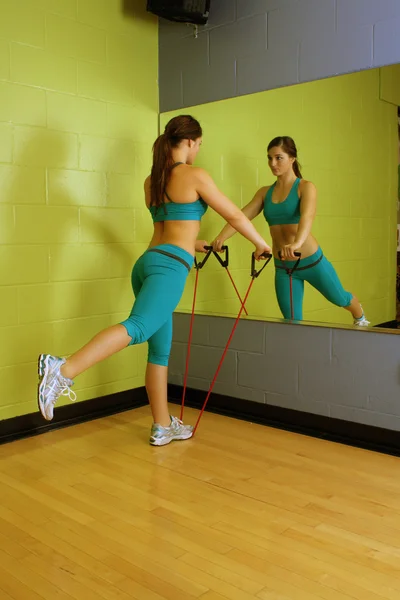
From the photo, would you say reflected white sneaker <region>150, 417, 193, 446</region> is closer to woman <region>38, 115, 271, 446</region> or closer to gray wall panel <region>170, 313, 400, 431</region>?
woman <region>38, 115, 271, 446</region>

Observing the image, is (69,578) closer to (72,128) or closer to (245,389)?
(245,389)

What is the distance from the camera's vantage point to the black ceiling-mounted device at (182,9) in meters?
3.52

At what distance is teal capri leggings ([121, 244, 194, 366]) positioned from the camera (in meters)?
2.90

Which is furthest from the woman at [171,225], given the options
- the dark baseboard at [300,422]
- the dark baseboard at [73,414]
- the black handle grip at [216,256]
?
the dark baseboard at [300,422]

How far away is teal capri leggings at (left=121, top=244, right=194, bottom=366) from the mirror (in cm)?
78

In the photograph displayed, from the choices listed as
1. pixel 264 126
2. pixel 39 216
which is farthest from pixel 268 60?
pixel 39 216

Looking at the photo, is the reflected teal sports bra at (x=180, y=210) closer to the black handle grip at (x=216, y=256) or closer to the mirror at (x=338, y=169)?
the black handle grip at (x=216, y=256)

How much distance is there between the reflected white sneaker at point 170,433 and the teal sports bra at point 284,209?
1.25m

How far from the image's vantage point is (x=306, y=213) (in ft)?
11.3

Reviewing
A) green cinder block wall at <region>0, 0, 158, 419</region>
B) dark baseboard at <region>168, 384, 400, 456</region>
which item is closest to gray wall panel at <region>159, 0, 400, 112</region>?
green cinder block wall at <region>0, 0, 158, 419</region>

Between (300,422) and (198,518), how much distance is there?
1.25 metres

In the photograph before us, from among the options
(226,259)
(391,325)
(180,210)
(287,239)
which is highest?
(180,210)

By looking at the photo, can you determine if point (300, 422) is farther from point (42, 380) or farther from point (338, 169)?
point (42, 380)

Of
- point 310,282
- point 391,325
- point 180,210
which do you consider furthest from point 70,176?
point 391,325
